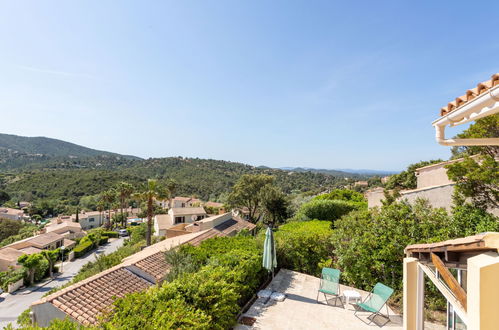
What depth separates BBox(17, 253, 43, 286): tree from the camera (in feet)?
85.7

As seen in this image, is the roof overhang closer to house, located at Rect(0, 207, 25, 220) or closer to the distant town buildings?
the distant town buildings

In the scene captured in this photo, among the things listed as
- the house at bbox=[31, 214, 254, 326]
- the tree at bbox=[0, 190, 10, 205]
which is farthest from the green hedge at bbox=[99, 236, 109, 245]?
the tree at bbox=[0, 190, 10, 205]

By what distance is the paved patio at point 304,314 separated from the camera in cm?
669

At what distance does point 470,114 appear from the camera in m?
3.62

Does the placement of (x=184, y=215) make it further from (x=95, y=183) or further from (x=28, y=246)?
(x=95, y=183)

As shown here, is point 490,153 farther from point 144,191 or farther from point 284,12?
point 144,191

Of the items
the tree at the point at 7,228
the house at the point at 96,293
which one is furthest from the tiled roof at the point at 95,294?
the tree at the point at 7,228

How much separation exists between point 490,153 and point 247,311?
9.54 m

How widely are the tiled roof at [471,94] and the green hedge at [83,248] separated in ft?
154

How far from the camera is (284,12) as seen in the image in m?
12.3

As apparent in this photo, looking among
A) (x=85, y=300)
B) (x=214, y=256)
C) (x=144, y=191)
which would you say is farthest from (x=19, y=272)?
(x=214, y=256)

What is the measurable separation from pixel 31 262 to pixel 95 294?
2653cm

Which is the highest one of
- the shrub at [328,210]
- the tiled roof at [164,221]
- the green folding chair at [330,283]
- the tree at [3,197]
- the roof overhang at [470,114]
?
the roof overhang at [470,114]

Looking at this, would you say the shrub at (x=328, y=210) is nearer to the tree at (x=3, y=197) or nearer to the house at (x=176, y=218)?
the house at (x=176, y=218)
